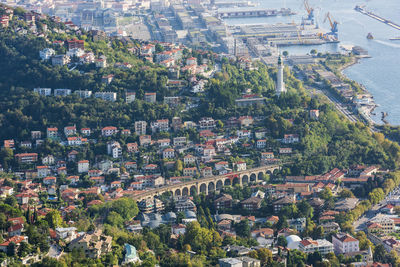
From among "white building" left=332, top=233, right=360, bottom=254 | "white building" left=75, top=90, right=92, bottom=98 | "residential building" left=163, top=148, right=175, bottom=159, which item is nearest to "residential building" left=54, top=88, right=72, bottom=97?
"white building" left=75, top=90, right=92, bottom=98

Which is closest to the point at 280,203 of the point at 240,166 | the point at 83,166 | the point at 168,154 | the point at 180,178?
the point at 240,166

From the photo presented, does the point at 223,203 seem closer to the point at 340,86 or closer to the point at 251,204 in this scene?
the point at 251,204

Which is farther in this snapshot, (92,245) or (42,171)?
(42,171)

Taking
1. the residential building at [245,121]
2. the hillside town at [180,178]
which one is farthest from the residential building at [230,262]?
the residential building at [245,121]

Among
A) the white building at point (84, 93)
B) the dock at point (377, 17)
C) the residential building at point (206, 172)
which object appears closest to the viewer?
the residential building at point (206, 172)

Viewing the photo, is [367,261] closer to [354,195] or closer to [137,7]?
[354,195]

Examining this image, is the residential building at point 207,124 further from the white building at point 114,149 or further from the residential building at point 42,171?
the residential building at point 42,171
